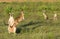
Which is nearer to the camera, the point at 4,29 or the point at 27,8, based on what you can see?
the point at 4,29

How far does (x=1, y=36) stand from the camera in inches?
495

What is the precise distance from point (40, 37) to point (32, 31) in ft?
6.31

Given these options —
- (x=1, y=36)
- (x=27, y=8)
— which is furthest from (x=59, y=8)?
(x=1, y=36)

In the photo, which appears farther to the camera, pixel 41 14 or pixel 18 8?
pixel 18 8

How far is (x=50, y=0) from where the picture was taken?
29.7m

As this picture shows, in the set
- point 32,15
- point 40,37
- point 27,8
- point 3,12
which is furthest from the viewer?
point 27,8

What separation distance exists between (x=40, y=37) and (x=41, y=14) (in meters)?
9.50

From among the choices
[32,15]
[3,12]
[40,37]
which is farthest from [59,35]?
[3,12]

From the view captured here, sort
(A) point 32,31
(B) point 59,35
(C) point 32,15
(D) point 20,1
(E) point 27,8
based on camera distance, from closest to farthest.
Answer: (B) point 59,35 → (A) point 32,31 → (C) point 32,15 → (E) point 27,8 → (D) point 20,1

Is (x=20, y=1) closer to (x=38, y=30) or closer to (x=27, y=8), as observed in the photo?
(x=27, y=8)

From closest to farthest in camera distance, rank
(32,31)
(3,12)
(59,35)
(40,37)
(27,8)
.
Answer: (40,37) < (59,35) < (32,31) < (3,12) < (27,8)

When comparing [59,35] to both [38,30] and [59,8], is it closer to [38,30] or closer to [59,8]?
[38,30]

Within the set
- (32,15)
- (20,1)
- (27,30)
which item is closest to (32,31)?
(27,30)

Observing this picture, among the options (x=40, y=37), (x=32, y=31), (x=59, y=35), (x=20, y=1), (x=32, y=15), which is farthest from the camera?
(x=20, y=1)
